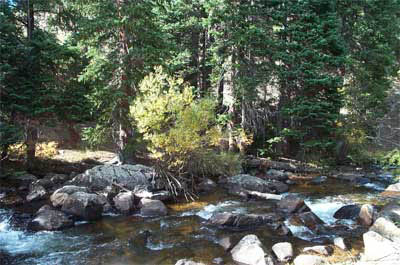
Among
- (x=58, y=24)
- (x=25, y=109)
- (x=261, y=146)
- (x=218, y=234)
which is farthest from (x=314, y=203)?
(x=58, y=24)

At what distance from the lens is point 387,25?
23500 mm

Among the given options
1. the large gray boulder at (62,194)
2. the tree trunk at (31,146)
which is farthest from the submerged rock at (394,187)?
the tree trunk at (31,146)

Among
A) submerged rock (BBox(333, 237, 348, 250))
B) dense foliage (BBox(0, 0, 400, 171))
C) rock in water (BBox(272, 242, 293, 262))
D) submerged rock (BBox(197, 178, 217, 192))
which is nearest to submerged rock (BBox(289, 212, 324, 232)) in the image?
submerged rock (BBox(333, 237, 348, 250))

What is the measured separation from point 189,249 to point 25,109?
988 centimetres

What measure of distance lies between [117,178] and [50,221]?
12.5ft

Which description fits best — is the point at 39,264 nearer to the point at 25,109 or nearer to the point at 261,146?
the point at 25,109

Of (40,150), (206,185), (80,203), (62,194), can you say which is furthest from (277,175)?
(40,150)

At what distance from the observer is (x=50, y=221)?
1068 cm

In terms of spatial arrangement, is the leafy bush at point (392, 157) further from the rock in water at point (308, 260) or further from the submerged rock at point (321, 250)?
the rock in water at point (308, 260)

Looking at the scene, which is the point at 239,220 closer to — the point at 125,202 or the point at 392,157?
the point at 125,202

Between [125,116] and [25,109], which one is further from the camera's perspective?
[125,116]

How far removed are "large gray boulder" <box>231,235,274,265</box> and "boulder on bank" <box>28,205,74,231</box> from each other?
5356mm

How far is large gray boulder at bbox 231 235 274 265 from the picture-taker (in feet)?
27.0

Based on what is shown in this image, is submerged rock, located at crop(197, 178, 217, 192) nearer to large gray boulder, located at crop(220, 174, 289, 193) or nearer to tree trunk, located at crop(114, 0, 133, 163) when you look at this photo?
large gray boulder, located at crop(220, 174, 289, 193)
